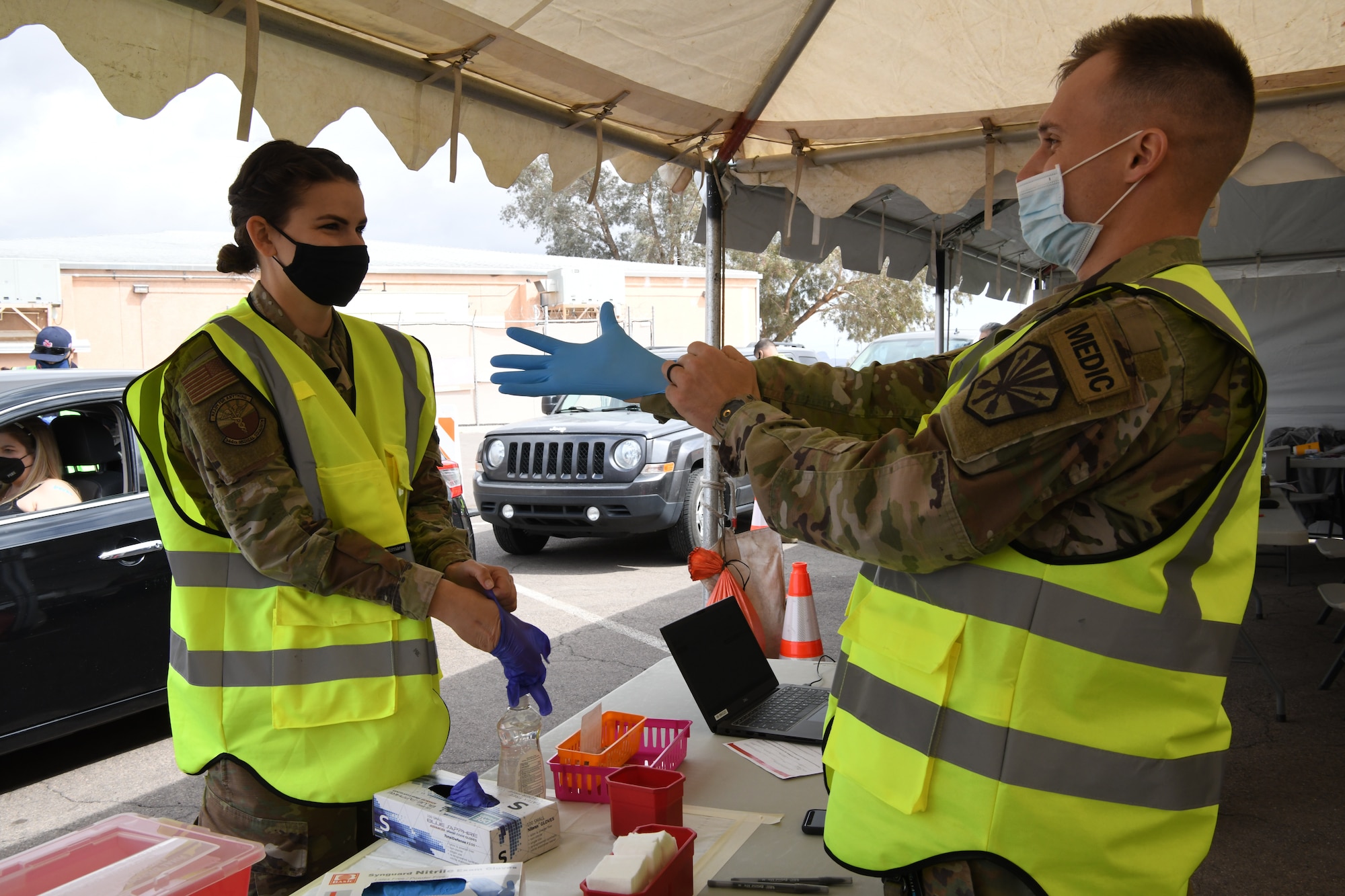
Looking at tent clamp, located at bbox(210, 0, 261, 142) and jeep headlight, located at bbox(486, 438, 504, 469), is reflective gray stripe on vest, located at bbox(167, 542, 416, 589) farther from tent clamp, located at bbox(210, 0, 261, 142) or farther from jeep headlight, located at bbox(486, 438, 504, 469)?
jeep headlight, located at bbox(486, 438, 504, 469)

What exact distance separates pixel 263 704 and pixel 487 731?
3221 mm

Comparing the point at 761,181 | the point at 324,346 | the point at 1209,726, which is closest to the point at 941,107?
the point at 761,181

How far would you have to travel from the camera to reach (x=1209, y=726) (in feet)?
3.98

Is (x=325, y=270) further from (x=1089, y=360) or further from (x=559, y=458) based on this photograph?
(x=559, y=458)

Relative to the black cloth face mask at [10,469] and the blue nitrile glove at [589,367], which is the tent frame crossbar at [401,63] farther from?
the black cloth face mask at [10,469]

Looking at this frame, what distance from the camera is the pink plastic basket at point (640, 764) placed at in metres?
2.00

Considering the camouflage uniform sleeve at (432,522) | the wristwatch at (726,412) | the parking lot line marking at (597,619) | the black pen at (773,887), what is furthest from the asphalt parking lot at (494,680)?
the wristwatch at (726,412)

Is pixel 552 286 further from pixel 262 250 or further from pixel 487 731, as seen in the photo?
pixel 262 250

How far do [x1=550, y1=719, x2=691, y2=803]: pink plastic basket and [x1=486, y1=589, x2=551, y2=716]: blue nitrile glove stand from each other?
15 cm

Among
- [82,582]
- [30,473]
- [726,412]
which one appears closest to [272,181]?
[726,412]

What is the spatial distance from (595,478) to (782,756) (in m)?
6.54

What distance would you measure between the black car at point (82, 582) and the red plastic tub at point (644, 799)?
336cm

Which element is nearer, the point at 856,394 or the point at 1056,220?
the point at 1056,220

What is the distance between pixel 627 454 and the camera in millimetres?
8672
